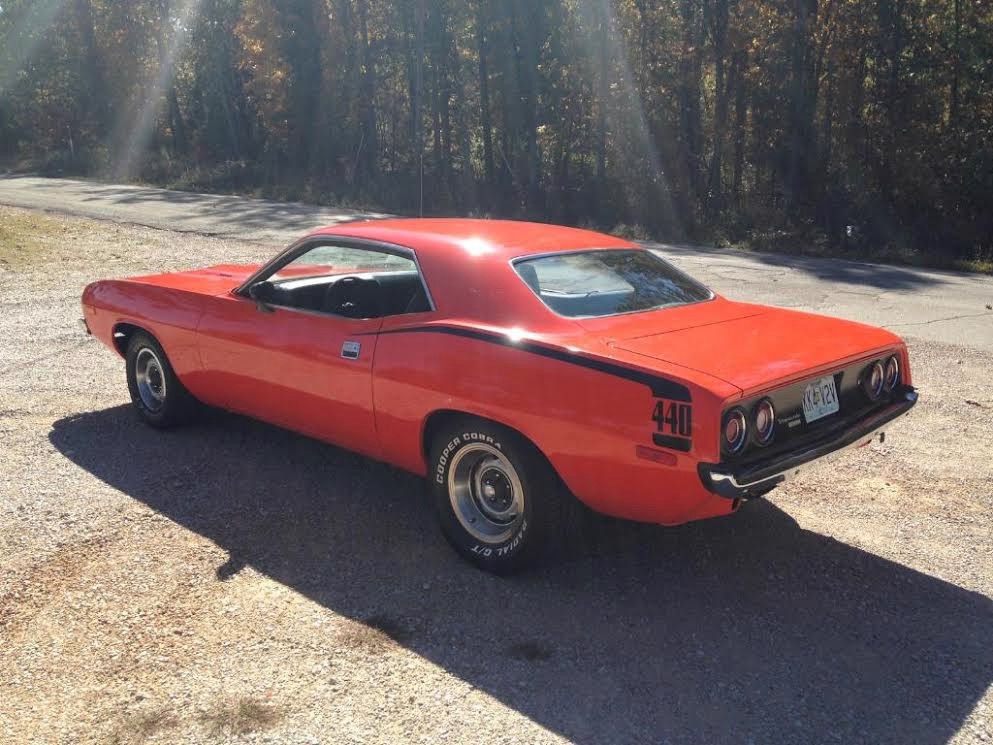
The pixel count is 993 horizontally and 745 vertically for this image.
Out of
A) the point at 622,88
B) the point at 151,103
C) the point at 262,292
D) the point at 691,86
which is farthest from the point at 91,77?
the point at 262,292

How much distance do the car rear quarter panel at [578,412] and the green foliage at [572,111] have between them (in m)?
14.9

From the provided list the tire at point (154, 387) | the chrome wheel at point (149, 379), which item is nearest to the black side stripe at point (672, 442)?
the tire at point (154, 387)

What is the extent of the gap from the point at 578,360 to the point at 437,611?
1107 mm

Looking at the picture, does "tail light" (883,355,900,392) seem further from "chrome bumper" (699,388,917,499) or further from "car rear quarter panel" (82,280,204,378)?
"car rear quarter panel" (82,280,204,378)

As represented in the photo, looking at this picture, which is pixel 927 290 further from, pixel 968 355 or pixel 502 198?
pixel 502 198

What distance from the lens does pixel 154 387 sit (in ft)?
19.3

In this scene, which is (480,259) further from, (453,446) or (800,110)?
(800,110)

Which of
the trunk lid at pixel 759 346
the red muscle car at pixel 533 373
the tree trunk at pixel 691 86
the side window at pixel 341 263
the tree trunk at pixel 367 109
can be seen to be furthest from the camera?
the tree trunk at pixel 367 109

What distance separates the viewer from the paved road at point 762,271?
10.3 meters

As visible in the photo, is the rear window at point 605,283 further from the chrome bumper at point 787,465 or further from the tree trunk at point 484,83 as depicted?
the tree trunk at point 484,83

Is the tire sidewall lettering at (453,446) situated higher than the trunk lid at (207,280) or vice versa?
the trunk lid at (207,280)

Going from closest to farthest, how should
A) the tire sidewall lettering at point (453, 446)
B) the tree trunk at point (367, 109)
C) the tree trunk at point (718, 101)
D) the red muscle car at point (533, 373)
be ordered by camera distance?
the red muscle car at point (533, 373), the tire sidewall lettering at point (453, 446), the tree trunk at point (718, 101), the tree trunk at point (367, 109)

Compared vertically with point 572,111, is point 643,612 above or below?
below

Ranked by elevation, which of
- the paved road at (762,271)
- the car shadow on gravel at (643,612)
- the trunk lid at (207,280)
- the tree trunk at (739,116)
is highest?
the tree trunk at (739,116)
